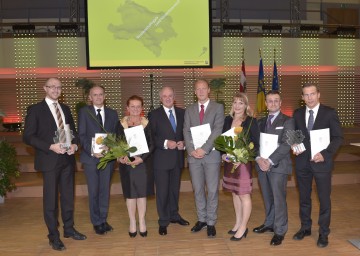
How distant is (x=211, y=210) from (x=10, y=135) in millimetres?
7891

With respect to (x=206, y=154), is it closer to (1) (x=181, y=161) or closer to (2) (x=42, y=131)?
(1) (x=181, y=161)

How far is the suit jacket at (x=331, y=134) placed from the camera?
4.00 meters

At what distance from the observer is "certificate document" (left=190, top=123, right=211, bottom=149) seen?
4.35 meters

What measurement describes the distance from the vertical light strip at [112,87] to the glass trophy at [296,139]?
9.92 meters

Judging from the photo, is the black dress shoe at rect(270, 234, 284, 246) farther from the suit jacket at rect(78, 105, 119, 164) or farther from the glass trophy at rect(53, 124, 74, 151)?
the glass trophy at rect(53, 124, 74, 151)

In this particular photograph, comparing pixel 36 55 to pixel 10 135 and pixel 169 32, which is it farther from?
pixel 169 32

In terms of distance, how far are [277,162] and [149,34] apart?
21.2 ft

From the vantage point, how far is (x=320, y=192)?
4.14 m

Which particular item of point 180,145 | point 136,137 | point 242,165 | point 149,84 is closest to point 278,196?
point 242,165

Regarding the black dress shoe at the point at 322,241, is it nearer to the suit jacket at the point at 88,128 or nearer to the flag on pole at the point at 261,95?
the suit jacket at the point at 88,128

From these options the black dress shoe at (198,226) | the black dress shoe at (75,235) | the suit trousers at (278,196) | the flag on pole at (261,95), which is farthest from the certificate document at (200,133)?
the flag on pole at (261,95)

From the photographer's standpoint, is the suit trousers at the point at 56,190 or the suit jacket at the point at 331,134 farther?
the suit trousers at the point at 56,190

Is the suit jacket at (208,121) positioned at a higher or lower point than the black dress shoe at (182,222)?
higher

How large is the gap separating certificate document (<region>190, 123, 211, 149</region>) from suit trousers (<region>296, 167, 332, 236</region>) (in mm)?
1000
